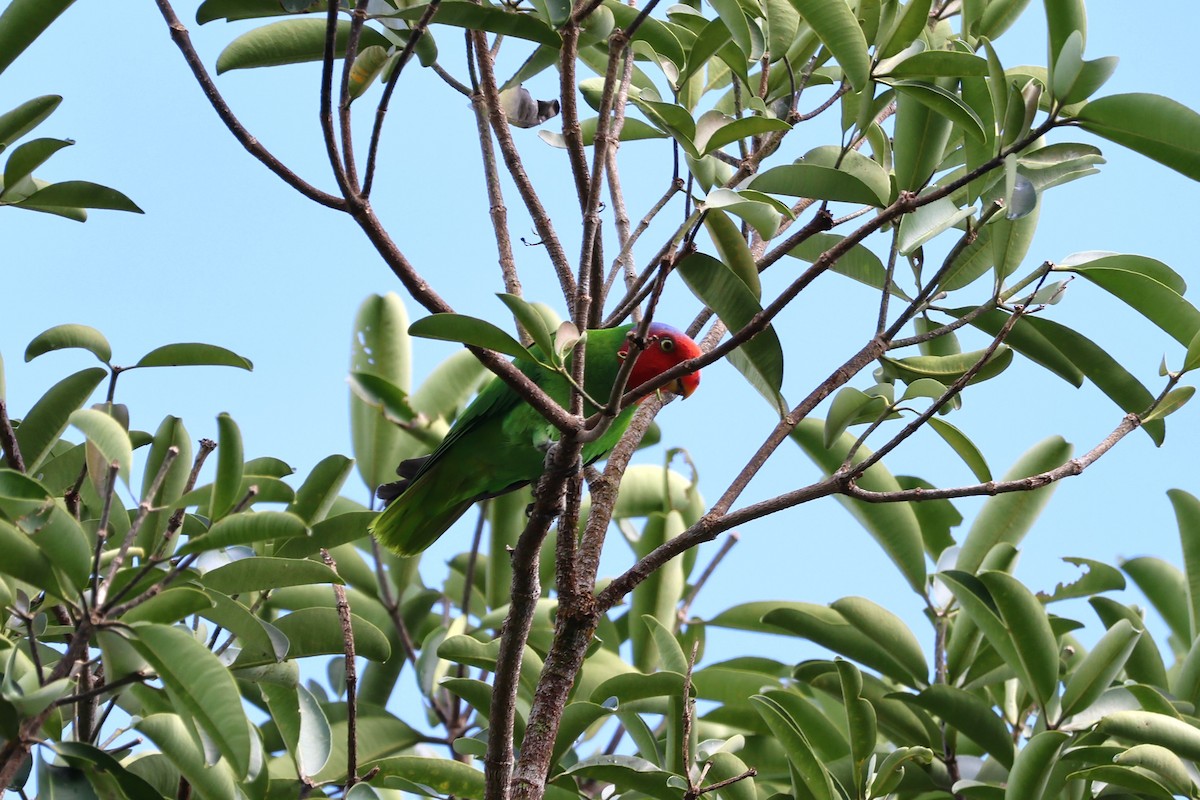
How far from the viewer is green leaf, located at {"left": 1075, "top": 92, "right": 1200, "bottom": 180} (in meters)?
1.84

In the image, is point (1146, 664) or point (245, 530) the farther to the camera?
point (1146, 664)

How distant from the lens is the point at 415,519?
354 cm

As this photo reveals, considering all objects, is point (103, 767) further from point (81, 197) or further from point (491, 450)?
point (491, 450)

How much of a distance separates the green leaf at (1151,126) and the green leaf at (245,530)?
60.2 inches

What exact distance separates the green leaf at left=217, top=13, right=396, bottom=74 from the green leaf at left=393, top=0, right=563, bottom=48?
37 mm

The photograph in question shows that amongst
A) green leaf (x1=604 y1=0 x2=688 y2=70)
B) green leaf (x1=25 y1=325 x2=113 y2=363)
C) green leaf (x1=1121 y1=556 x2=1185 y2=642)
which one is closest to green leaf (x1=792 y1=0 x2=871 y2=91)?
green leaf (x1=604 y1=0 x2=688 y2=70)

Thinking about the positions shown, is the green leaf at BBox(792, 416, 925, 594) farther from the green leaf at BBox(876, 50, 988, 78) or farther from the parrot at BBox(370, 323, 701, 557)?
the green leaf at BBox(876, 50, 988, 78)

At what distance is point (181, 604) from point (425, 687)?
1.26 metres

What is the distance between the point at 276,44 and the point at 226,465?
0.88m

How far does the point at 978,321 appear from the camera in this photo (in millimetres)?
2385

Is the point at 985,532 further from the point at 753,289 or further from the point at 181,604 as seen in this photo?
the point at 181,604

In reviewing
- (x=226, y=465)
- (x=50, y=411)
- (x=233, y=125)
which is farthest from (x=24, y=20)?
(x=226, y=465)

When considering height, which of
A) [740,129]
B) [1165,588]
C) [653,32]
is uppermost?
[653,32]

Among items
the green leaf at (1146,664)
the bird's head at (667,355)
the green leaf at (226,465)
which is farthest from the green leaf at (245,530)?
the green leaf at (1146,664)
